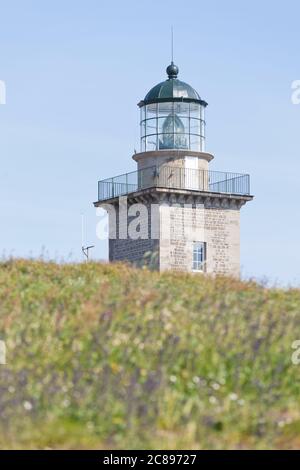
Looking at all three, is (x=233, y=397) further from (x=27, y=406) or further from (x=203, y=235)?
(x=203, y=235)

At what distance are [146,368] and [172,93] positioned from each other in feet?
123

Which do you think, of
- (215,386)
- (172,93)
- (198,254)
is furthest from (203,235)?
(215,386)

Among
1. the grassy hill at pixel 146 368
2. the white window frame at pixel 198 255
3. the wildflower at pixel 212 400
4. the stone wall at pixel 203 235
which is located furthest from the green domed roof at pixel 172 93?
the wildflower at pixel 212 400

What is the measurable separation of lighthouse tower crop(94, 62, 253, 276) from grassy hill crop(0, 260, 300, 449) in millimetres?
32251

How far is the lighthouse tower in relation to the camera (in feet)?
154

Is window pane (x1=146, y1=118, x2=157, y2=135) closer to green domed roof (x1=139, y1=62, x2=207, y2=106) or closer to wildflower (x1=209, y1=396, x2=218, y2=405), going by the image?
green domed roof (x1=139, y1=62, x2=207, y2=106)

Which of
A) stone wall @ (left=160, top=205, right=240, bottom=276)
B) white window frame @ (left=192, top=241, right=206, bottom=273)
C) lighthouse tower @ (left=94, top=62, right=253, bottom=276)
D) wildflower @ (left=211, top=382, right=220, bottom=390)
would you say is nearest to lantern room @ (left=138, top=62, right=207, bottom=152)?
lighthouse tower @ (left=94, top=62, right=253, bottom=276)

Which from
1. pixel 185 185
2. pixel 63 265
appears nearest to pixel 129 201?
pixel 185 185

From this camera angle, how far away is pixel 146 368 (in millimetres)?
11320

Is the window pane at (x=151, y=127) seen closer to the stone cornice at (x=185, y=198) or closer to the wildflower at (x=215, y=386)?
the stone cornice at (x=185, y=198)

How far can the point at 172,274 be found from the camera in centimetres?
1719
